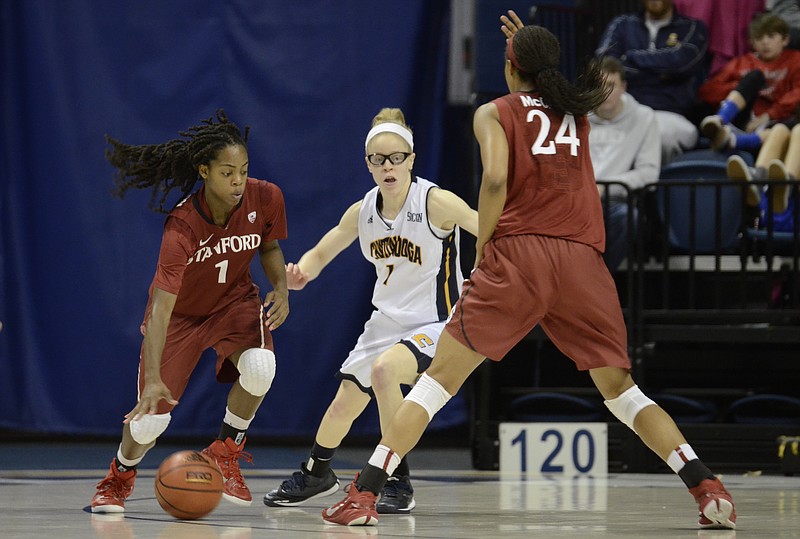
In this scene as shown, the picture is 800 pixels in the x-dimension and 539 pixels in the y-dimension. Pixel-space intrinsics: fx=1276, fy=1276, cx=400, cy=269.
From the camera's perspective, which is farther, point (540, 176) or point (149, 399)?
point (149, 399)

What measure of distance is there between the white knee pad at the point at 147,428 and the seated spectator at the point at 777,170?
3.84 m

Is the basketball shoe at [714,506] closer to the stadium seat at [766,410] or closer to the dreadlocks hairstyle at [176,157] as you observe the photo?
the dreadlocks hairstyle at [176,157]

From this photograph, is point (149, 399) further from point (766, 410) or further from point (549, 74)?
point (766, 410)

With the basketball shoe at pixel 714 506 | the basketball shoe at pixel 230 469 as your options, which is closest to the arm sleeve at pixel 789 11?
the basketball shoe at pixel 714 506

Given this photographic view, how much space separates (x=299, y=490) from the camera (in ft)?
17.4

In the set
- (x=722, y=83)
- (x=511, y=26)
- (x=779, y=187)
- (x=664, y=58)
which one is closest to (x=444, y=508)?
(x=511, y=26)

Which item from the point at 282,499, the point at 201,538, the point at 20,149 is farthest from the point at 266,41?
the point at 201,538

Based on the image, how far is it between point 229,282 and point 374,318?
0.63 m

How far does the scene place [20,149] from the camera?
8.47 m

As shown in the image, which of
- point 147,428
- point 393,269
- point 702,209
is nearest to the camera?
point 147,428

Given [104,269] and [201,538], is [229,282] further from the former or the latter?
[104,269]

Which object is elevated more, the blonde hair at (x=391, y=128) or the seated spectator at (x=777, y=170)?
the blonde hair at (x=391, y=128)

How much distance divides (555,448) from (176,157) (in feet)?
10.2

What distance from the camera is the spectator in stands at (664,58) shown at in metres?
8.13
